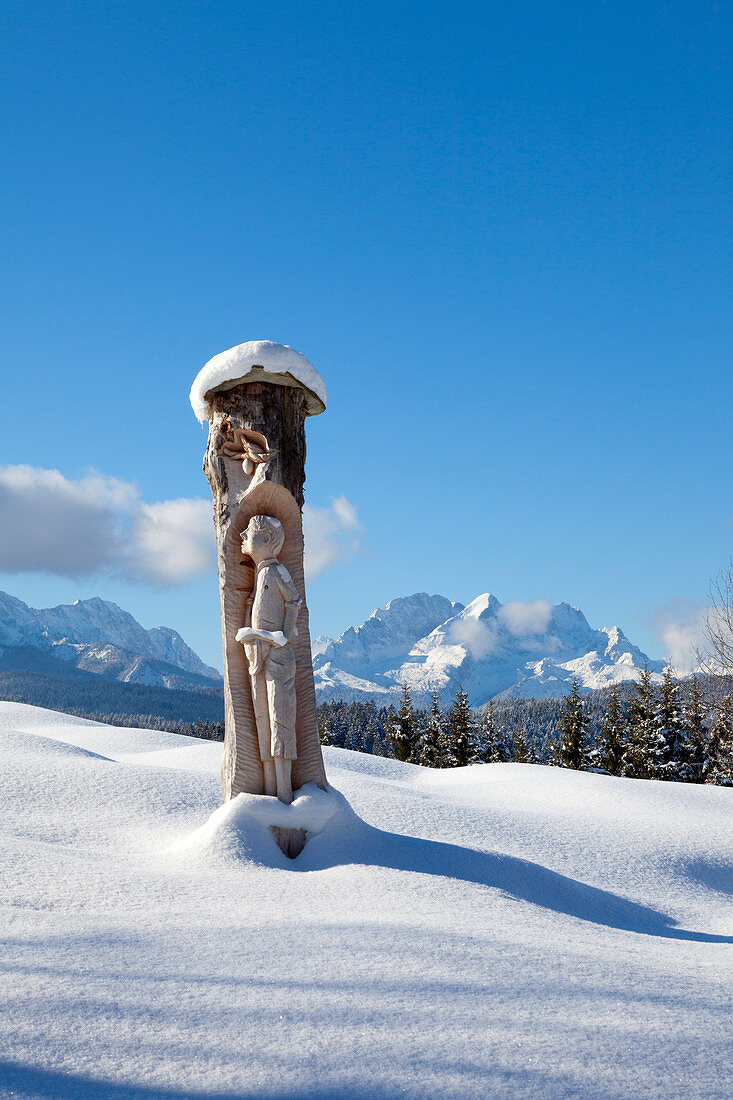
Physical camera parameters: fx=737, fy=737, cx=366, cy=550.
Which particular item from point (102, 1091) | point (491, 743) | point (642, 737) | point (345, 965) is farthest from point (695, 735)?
point (102, 1091)

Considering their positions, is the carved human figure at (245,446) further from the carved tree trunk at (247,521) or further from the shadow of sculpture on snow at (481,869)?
the shadow of sculpture on snow at (481,869)

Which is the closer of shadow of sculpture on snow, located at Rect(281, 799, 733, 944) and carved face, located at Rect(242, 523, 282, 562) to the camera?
shadow of sculpture on snow, located at Rect(281, 799, 733, 944)

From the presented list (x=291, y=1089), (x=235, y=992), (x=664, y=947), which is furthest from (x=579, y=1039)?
(x=664, y=947)

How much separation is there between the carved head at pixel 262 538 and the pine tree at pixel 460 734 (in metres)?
24.2

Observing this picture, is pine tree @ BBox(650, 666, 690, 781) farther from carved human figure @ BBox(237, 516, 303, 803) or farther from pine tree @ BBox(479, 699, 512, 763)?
carved human figure @ BBox(237, 516, 303, 803)

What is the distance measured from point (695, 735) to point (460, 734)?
8764 millimetres

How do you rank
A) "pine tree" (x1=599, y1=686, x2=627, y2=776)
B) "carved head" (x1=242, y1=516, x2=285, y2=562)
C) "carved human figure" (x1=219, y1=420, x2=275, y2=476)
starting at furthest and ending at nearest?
1. "pine tree" (x1=599, y1=686, x2=627, y2=776)
2. "carved human figure" (x1=219, y1=420, x2=275, y2=476)
3. "carved head" (x1=242, y1=516, x2=285, y2=562)

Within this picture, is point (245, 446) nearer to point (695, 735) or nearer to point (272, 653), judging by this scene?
point (272, 653)

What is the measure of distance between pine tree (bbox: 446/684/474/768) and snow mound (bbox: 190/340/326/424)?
2432cm

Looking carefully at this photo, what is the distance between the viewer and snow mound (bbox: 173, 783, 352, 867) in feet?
18.4

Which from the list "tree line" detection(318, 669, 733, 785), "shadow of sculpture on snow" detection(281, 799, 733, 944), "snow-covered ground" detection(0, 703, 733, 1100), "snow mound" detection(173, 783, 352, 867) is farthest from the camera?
"tree line" detection(318, 669, 733, 785)

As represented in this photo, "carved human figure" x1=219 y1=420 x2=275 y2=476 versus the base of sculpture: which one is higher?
"carved human figure" x1=219 y1=420 x2=275 y2=476

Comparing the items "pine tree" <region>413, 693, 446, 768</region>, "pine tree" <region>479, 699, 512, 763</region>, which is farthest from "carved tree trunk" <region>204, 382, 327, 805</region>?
"pine tree" <region>479, 699, 512, 763</region>

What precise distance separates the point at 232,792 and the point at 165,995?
156 inches
